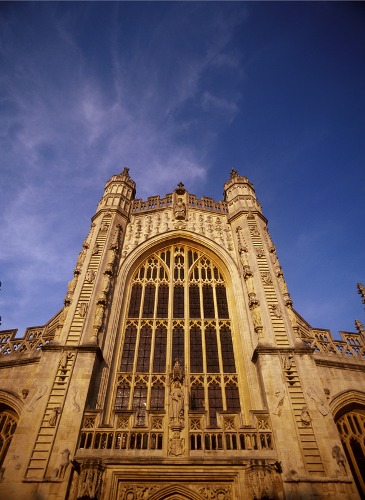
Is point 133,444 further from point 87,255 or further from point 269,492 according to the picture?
point 87,255

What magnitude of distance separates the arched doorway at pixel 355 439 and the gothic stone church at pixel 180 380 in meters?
0.04

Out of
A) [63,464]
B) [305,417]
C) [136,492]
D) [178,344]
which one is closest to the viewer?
[136,492]

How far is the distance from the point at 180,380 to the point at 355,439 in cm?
650

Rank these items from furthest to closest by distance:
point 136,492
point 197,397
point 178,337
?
point 178,337 → point 197,397 → point 136,492

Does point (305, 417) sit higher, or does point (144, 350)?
point (144, 350)

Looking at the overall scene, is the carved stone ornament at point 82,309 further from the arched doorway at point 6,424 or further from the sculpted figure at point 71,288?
the arched doorway at point 6,424

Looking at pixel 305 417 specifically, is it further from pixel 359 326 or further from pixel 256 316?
pixel 359 326

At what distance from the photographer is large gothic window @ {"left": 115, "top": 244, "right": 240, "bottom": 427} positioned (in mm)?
12727

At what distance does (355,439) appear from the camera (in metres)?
12.1

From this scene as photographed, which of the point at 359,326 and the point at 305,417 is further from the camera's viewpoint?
the point at 359,326

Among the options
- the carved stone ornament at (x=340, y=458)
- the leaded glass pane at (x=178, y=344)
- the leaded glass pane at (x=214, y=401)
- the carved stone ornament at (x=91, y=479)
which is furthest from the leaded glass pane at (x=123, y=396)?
the carved stone ornament at (x=340, y=458)

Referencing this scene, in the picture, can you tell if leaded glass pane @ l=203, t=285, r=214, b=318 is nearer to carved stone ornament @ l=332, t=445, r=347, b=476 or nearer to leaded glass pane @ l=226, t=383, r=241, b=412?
leaded glass pane @ l=226, t=383, r=241, b=412

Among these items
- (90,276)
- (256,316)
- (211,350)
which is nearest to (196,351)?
(211,350)

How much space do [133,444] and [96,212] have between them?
42.7ft
